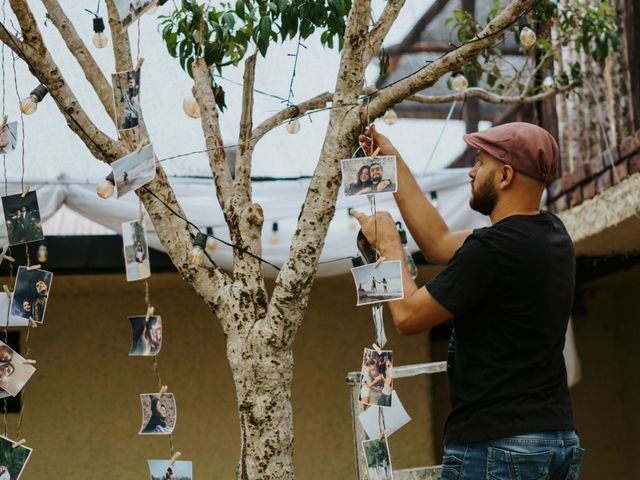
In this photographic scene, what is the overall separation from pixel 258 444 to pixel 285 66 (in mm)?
2938

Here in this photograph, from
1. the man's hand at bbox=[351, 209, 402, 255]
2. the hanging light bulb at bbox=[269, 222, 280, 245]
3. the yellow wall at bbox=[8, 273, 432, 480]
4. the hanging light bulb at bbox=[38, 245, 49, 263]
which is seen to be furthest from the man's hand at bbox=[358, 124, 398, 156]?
the yellow wall at bbox=[8, 273, 432, 480]

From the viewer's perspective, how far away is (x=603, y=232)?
188 inches

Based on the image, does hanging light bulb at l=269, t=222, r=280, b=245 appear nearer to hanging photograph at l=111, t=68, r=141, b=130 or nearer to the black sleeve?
hanging photograph at l=111, t=68, r=141, b=130

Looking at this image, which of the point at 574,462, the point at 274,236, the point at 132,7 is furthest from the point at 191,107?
the point at 274,236

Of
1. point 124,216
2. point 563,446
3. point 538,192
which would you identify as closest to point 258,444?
point 563,446

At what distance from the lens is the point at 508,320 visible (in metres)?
2.08

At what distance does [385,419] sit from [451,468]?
1.35ft

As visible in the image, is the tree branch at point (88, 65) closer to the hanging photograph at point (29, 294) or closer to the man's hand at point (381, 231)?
the hanging photograph at point (29, 294)

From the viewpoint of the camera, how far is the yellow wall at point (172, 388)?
609cm

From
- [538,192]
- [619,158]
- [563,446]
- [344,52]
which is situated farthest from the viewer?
[619,158]

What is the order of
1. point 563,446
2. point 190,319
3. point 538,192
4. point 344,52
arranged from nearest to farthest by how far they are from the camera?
point 563,446 < point 538,192 < point 344,52 < point 190,319

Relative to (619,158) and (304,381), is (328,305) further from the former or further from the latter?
(619,158)

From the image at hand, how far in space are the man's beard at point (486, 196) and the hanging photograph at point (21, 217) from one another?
51.6 inches

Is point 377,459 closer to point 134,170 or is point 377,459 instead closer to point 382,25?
point 134,170
